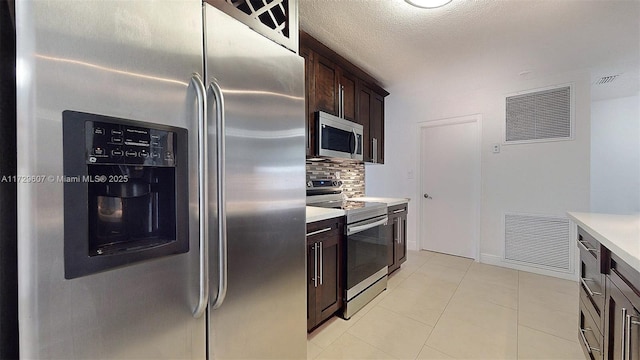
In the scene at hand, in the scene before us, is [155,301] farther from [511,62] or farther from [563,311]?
[511,62]

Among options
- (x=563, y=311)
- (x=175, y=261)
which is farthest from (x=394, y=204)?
(x=175, y=261)

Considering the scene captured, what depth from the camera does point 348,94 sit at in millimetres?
2818

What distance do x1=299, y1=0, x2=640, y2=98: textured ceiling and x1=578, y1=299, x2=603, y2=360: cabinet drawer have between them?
203cm

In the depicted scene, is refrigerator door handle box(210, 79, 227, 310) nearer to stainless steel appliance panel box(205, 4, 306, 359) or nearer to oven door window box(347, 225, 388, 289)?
stainless steel appliance panel box(205, 4, 306, 359)

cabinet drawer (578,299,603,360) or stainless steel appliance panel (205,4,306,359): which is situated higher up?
stainless steel appliance panel (205,4,306,359)

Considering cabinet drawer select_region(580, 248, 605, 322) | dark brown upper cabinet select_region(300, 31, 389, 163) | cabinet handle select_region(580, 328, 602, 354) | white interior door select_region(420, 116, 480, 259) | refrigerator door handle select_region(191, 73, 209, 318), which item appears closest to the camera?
refrigerator door handle select_region(191, 73, 209, 318)

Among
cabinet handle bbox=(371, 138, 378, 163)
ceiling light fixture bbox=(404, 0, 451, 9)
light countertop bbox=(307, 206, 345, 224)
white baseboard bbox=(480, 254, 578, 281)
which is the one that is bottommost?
white baseboard bbox=(480, 254, 578, 281)

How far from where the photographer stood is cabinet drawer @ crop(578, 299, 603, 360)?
4.30ft

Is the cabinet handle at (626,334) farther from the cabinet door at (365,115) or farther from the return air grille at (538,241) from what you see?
the return air grille at (538,241)

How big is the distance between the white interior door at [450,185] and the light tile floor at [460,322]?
0.77 meters

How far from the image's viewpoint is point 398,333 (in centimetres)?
191

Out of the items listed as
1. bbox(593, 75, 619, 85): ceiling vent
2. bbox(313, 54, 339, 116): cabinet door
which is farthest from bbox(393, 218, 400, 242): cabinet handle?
bbox(593, 75, 619, 85): ceiling vent

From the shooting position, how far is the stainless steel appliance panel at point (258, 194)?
892mm

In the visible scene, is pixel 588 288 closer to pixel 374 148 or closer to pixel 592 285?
pixel 592 285
